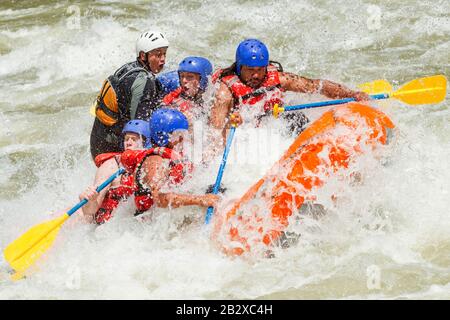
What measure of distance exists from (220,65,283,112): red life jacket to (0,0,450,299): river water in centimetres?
30

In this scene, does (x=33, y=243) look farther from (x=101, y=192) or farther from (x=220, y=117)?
(x=220, y=117)

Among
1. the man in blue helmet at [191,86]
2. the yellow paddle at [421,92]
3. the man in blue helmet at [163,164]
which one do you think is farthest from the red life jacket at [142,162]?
the yellow paddle at [421,92]

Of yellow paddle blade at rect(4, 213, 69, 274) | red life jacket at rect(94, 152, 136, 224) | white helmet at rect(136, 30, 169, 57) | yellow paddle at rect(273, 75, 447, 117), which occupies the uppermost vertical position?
white helmet at rect(136, 30, 169, 57)

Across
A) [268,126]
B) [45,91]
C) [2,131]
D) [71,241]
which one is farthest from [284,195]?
[45,91]

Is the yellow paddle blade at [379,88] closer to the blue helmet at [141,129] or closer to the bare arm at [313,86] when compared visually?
the bare arm at [313,86]

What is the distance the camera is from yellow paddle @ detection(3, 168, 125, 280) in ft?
18.5

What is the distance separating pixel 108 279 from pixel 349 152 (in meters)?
1.98

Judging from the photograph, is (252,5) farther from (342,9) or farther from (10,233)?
(10,233)

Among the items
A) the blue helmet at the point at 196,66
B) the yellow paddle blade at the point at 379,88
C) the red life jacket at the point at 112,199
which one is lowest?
the red life jacket at the point at 112,199

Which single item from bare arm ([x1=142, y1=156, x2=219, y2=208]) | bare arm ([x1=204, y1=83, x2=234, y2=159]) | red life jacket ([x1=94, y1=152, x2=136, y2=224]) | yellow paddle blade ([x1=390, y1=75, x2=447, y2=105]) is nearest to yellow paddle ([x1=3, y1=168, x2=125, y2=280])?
red life jacket ([x1=94, y1=152, x2=136, y2=224])

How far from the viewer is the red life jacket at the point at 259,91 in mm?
6344

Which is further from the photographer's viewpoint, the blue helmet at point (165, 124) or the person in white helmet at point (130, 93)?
the person in white helmet at point (130, 93)

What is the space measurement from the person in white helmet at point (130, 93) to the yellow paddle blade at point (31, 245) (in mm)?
1012

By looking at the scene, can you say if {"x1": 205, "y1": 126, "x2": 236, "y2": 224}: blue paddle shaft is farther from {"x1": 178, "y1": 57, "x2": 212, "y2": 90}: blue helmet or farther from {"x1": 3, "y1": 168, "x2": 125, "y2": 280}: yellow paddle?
{"x1": 3, "y1": 168, "x2": 125, "y2": 280}: yellow paddle
